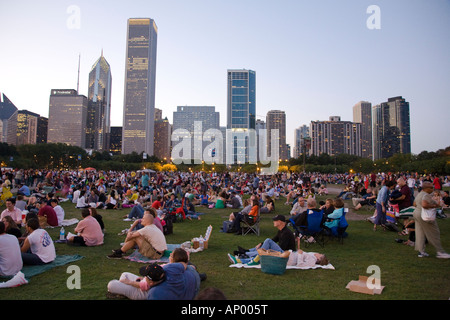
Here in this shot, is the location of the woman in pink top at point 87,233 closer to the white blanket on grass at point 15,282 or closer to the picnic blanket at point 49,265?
the picnic blanket at point 49,265

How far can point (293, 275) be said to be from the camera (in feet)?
18.9

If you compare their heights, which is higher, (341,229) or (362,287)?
(341,229)

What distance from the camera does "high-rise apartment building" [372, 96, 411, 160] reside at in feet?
544

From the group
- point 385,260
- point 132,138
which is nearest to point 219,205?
point 385,260

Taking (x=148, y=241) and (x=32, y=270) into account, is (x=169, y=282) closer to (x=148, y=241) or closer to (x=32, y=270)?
(x=148, y=241)

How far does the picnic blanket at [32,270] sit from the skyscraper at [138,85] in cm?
18412

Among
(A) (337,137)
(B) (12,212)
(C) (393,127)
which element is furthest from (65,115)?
(B) (12,212)

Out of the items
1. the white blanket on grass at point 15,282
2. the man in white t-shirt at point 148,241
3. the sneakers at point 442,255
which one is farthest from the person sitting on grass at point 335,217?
the white blanket on grass at point 15,282

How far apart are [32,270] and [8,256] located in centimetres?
59

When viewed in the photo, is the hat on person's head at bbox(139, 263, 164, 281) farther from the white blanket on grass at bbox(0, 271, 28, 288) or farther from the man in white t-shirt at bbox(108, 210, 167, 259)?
the white blanket on grass at bbox(0, 271, 28, 288)

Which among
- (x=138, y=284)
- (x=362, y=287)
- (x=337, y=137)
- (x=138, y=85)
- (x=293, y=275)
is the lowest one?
(x=293, y=275)

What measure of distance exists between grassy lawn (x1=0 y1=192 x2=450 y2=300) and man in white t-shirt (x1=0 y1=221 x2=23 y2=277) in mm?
442
